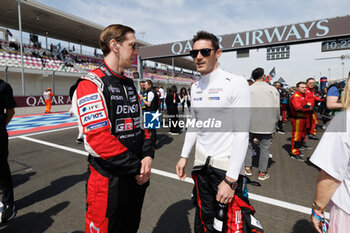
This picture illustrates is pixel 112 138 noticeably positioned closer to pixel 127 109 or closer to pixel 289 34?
pixel 127 109

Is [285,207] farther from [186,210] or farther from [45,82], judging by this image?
[45,82]

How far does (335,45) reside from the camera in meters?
10.7

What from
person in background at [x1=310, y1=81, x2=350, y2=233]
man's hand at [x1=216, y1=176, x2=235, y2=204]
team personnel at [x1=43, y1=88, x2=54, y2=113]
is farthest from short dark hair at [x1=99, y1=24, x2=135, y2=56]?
team personnel at [x1=43, y1=88, x2=54, y2=113]

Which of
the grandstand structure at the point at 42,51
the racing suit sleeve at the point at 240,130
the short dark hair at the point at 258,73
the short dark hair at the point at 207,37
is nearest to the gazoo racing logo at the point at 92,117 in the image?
the racing suit sleeve at the point at 240,130

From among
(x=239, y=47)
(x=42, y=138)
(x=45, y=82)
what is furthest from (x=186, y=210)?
(x=45, y=82)

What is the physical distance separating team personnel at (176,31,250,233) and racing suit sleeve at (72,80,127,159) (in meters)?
0.76

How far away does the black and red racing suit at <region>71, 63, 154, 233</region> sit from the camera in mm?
1184

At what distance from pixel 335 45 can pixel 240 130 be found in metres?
13.4

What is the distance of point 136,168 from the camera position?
49.4 inches

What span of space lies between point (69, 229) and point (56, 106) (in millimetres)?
15183

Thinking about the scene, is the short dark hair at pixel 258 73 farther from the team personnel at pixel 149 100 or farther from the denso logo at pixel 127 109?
the team personnel at pixel 149 100

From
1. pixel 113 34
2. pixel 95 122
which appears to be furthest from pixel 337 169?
pixel 113 34

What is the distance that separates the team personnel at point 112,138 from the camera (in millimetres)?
1190

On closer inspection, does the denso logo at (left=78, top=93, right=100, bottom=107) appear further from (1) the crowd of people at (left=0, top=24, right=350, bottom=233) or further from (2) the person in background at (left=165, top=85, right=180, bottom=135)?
(2) the person in background at (left=165, top=85, right=180, bottom=135)
